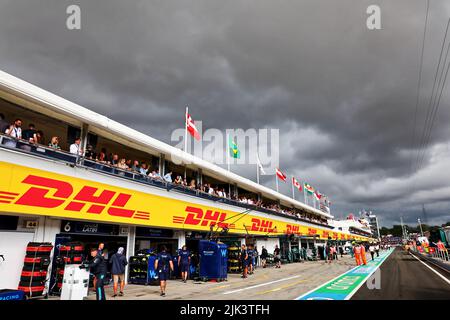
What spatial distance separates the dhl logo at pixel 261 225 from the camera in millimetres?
26469

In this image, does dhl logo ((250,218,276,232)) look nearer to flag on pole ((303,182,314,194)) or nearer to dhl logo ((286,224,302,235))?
dhl logo ((286,224,302,235))

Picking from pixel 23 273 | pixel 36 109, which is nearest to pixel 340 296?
pixel 23 273

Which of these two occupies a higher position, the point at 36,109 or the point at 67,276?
the point at 36,109

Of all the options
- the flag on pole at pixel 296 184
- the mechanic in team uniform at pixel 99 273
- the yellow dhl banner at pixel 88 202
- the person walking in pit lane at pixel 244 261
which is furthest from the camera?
the flag on pole at pixel 296 184

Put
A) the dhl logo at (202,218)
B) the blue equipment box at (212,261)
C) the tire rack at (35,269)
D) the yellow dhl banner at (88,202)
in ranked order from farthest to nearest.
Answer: the dhl logo at (202,218) < the blue equipment box at (212,261) < the tire rack at (35,269) < the yellow dhl banner at (88,202)

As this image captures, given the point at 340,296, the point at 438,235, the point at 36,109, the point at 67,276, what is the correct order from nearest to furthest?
the point at 67,276 → the point at 340,296 → the point at 36,109 → the point at 438,235

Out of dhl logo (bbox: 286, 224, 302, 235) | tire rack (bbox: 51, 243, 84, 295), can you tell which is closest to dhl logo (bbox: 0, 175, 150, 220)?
tire rack (bbox: 51, 243, 84, 295)

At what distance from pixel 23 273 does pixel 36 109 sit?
679 cm

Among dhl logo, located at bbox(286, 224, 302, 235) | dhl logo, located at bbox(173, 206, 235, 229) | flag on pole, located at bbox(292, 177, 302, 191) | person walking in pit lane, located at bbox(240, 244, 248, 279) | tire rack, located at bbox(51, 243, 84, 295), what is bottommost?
person walking in pit lane, located at bbox(240, 244, 248, 279)

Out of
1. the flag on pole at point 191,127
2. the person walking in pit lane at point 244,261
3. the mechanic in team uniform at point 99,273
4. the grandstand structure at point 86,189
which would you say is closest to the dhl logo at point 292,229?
the grandstand structure at point 86,189

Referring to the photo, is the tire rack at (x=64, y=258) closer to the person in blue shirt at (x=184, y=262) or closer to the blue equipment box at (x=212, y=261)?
the person in blue shirt at (x=184, y=262)

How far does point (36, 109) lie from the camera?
39.9 ft

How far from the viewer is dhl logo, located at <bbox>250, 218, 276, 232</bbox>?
86.8ft
